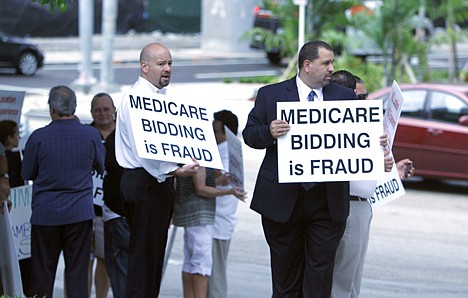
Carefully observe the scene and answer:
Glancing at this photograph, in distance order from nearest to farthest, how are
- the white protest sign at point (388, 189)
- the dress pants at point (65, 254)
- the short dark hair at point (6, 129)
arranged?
the white protest sign at point (388, 189), the dress pants at point (65, 254), the short dark hair at point (6, 129)

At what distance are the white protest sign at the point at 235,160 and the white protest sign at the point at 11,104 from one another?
5.94 ft

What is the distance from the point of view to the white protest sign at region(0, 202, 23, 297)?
747 centimetres

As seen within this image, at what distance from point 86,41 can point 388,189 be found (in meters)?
17.8

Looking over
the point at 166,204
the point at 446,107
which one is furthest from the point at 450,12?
the point at 166,204

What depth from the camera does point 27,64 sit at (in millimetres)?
30109

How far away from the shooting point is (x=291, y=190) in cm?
629

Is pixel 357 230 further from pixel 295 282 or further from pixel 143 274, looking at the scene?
pixel 143 274

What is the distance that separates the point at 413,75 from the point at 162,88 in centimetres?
1766

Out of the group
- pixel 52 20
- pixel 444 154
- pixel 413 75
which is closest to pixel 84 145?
pixel 444 154

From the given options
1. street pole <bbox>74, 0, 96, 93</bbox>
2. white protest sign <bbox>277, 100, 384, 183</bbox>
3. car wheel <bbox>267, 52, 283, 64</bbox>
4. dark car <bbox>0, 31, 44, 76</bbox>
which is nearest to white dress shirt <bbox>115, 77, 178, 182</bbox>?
white protest sign <bbox>277, 100, 384, 183</bbox>

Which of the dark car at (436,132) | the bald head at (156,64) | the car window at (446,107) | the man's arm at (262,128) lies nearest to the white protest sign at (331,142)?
the man's arm at (262,128)

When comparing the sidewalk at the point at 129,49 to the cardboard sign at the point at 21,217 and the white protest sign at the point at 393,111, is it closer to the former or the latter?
the cardboard sign at the point at 21,217

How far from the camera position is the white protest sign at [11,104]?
8.41m

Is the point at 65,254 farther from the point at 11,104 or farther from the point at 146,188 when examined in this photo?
the point at 11,104
